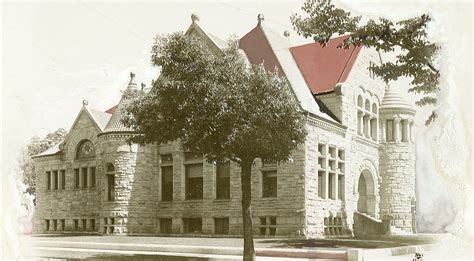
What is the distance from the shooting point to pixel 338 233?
27.3m

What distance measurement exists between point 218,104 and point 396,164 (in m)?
16.0

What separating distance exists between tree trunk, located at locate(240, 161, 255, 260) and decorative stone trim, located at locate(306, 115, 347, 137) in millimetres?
7391

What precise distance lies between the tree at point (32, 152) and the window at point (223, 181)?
22.3 ft

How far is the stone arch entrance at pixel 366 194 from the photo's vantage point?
105 feet

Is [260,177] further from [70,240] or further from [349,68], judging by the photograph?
[70,240]

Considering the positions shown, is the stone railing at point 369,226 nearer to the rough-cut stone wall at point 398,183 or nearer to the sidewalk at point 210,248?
the rough-cut stone wall at point 398,183

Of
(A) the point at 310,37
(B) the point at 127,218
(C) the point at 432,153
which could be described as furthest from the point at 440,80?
(B) the point at 127,218

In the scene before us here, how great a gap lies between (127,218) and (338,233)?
938 centimetres

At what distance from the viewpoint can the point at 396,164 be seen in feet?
104

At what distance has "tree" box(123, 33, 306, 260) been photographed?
18.2m

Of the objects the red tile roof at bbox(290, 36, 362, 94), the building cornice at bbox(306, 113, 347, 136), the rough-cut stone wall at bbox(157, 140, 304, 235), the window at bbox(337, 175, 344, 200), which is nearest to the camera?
the rough-cut stone wall at bbox(157, 140, 304, 235)

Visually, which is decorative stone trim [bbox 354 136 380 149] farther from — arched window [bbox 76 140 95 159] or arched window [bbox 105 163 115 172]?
arched window [bbox 76 140 95 159]

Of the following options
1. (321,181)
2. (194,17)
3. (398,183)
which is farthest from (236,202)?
(194,17)

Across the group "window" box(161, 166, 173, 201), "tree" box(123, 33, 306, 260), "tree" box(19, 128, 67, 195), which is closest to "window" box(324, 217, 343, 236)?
"window" box(161, 166, 173, 201)
